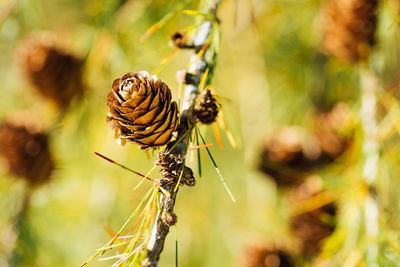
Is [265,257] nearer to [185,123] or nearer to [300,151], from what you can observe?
[300,151]

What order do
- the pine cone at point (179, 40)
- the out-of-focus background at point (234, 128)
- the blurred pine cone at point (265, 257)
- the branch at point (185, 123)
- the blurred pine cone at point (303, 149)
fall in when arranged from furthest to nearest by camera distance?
the blurred pine cone at point (303, 149) → the blurred pine cone at point (265, 257) → the out-of-focus background at point (234, 128) → the pine cone at point (179, 40) → the branch at point (185, 123)

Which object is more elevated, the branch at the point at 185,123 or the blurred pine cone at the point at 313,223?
the branch at the point at 185,123

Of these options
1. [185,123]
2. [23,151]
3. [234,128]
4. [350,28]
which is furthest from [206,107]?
[23,151]

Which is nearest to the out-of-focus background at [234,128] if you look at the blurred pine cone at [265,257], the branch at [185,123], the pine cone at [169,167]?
the blurred pine cone at [265,257]

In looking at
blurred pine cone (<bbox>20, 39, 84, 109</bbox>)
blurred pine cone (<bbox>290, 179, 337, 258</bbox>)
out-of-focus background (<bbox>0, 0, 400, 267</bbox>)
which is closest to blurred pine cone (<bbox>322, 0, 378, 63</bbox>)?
out-of-focus background (<bbox>0, 0, 400, 267</bbox>)

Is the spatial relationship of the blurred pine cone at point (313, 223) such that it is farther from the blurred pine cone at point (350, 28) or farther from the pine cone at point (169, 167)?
the pine cone at point (169, 167)

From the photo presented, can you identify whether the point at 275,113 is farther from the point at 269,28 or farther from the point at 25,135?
the point at 25,135
